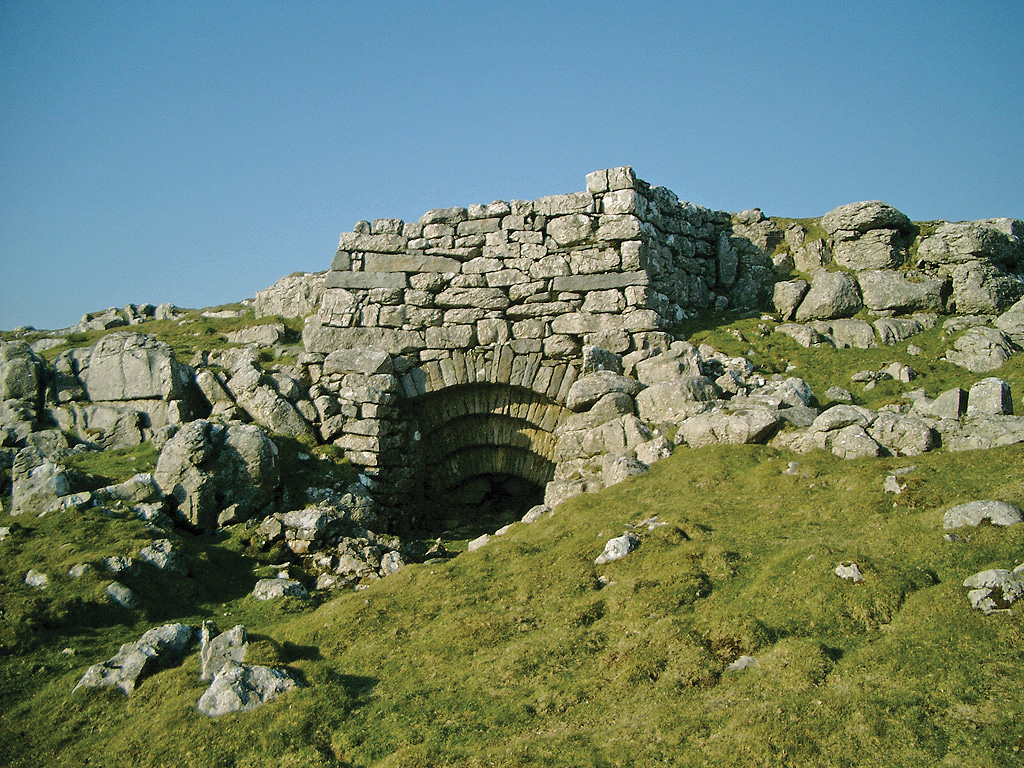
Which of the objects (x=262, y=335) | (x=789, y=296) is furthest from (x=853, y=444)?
(x=262, y=335)

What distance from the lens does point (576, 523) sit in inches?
507

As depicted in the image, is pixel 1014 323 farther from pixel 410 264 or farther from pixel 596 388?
pixel 410 264

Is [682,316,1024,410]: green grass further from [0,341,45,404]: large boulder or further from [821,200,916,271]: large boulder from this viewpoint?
[0,341,45,404]: large boulder

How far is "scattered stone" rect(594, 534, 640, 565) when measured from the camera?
36.1 ft

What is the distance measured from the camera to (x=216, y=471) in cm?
1445

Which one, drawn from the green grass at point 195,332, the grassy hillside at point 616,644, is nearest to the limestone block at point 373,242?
the green grass at point 195,332

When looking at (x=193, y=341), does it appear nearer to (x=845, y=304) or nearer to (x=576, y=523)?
(x=576, y=523)

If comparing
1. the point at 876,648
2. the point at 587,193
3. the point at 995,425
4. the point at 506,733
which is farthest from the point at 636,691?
the point at 587,193

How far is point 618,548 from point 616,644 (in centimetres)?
231

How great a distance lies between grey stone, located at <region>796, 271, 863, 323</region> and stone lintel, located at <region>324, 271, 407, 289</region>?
10.6 metres

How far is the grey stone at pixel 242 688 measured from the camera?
820cm

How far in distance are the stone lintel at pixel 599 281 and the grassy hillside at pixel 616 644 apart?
699cm

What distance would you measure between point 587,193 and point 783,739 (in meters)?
→ 15.0

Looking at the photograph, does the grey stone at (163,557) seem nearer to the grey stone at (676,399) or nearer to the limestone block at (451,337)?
the limestone block at (451,337)
